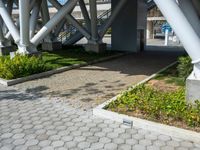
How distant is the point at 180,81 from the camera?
1034cm

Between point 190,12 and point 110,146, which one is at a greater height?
point 190,12

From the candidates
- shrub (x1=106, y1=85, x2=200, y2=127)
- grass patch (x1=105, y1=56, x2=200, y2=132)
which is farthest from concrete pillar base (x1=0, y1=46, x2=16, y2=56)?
shrub (x1=106, y1=85, x2=200, y2=127)

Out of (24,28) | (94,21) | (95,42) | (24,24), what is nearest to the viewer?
(24,24)

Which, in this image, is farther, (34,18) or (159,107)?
(34,18)

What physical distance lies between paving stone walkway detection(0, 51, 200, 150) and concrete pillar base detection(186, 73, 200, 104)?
1405mm

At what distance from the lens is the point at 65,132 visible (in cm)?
636

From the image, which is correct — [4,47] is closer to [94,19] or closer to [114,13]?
[94,19]

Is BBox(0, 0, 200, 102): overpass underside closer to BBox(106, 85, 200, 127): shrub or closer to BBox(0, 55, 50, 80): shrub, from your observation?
BBox(0, 55, 50, 80): shrub

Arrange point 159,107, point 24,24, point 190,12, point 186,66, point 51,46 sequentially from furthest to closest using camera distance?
point 51,46, point 24,24, point 186,66, point 190,12, point 159,107

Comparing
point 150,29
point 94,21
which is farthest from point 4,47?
point 150,29

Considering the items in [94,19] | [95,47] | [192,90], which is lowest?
[192,90]

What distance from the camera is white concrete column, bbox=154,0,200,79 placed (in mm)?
6641

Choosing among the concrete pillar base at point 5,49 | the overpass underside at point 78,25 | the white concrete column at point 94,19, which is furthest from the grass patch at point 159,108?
the concrete pillar base at point 5,49

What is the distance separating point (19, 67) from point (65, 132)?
625 centimetres
